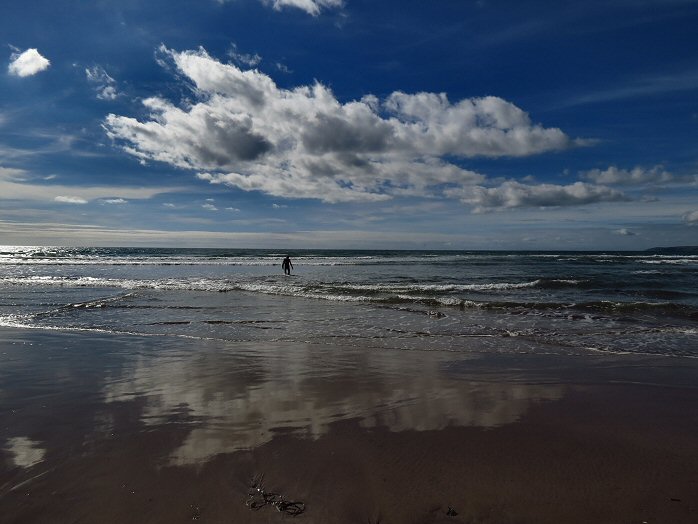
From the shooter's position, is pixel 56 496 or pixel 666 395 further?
pixel 666 395

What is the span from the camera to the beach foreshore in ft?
11.0

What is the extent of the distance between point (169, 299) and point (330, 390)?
1488 centimetres

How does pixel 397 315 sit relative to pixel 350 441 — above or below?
below

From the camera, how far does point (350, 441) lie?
14.8 feet

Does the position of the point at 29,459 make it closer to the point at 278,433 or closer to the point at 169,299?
the point at 278,433

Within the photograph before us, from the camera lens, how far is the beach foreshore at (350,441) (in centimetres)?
334

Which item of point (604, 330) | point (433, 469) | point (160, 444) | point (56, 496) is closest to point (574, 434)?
point (433, 469)

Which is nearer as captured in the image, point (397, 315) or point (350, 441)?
point (350, 441)

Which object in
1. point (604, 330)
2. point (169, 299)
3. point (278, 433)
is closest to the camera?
point (278, 433)

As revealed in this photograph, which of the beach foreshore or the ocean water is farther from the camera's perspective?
the ocean water

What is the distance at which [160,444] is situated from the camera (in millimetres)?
4422

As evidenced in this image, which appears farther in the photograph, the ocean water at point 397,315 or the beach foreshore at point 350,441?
the ocean water at point 397,315

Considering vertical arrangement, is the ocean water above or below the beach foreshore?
below

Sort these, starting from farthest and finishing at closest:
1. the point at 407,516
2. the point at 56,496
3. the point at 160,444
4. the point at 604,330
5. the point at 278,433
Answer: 1. the point at 604,330
2. the point at 278,433
3. the point at 160,444
4. the point at 56,496
5. the point at 407,516
